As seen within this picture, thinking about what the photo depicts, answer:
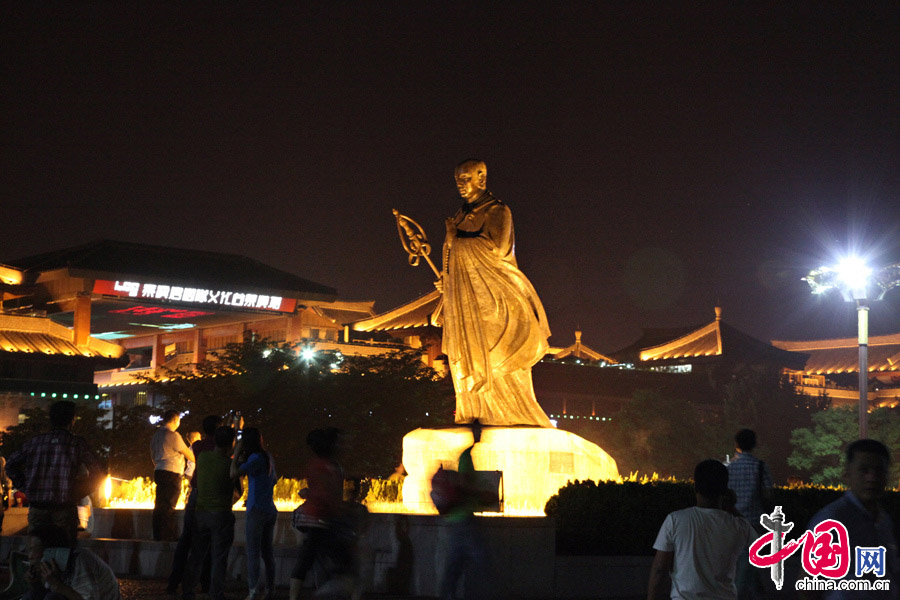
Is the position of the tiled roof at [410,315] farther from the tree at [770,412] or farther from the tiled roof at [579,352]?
the tree at [770,412]

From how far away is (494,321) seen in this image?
1143 centimetres

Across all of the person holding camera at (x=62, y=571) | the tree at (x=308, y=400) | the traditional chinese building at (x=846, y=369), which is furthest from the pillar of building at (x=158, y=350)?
the person holding camera at (x=62, y=571)

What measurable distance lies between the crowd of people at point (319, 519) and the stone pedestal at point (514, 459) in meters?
2.33

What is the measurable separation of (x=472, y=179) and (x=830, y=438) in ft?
84.4

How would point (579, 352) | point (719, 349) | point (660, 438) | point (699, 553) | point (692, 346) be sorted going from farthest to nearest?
point (692, 346) < point (719, 349) < point (579, 352) < point (660, 438) < point (699, 553)

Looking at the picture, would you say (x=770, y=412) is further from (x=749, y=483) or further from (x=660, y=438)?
(x=749, y=483)

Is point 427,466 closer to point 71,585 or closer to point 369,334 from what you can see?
point 71,585

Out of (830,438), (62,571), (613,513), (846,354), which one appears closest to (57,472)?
(62,571)

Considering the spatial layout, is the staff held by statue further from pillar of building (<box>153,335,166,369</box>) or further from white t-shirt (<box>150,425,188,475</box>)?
pillar of building (<box>153,335,166,369</box>)

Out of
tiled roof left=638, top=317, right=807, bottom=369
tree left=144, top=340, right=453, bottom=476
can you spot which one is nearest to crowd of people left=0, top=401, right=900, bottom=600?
tree left=144, top=340, right=453, bottom=476

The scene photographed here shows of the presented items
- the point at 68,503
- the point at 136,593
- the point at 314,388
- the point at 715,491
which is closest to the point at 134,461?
the point at 314,388

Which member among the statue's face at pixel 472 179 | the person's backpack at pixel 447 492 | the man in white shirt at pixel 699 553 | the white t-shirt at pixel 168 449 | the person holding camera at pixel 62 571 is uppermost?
the statue's face at pixel 472 179

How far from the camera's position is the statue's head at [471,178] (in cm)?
1161

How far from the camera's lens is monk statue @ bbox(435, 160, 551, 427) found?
11414mm
